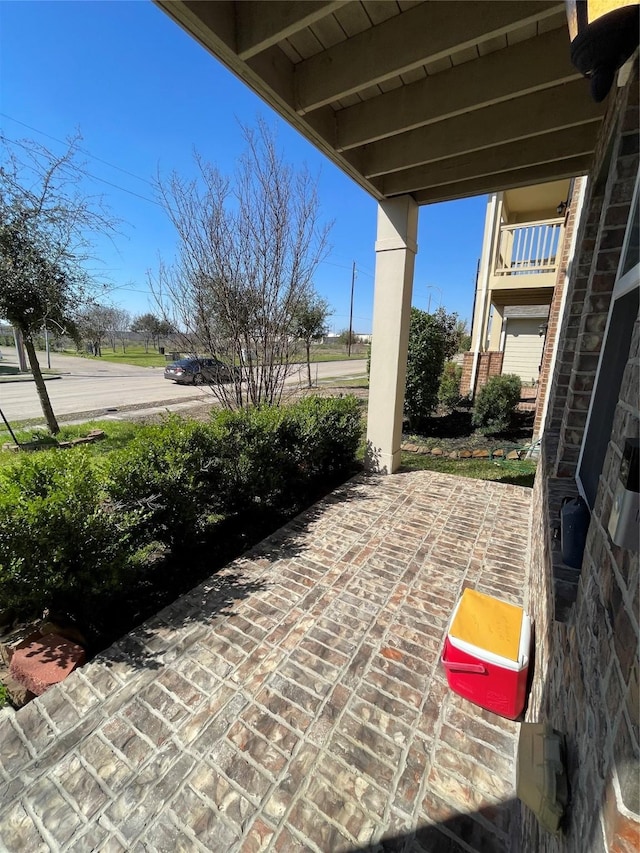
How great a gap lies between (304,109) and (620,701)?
3.51 m

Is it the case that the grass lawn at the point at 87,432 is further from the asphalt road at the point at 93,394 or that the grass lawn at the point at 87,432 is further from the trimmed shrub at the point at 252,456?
the trimmed shrub at the point at 252,456

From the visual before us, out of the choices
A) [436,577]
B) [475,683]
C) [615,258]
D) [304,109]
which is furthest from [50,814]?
[304,109]

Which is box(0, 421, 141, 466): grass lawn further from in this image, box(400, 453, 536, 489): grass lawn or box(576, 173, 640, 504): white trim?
box(576, 173, 640, 504): white trim

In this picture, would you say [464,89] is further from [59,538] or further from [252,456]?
[59,538]

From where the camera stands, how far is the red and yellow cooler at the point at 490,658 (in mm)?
1756

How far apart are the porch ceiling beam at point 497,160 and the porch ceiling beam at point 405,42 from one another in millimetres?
1440

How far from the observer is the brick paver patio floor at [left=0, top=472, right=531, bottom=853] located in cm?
139

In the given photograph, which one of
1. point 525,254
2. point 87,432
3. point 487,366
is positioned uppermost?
point 525,254

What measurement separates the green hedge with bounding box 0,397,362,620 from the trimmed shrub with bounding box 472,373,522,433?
4.47m

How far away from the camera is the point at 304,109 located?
2.62 metres

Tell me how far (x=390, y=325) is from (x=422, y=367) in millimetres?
2859

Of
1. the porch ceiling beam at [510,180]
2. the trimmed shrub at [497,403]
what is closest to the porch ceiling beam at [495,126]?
the porch ceiling beam at [510,180]

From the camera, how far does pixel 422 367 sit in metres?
7.19

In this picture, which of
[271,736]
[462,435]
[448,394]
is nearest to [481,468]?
[462,435]
